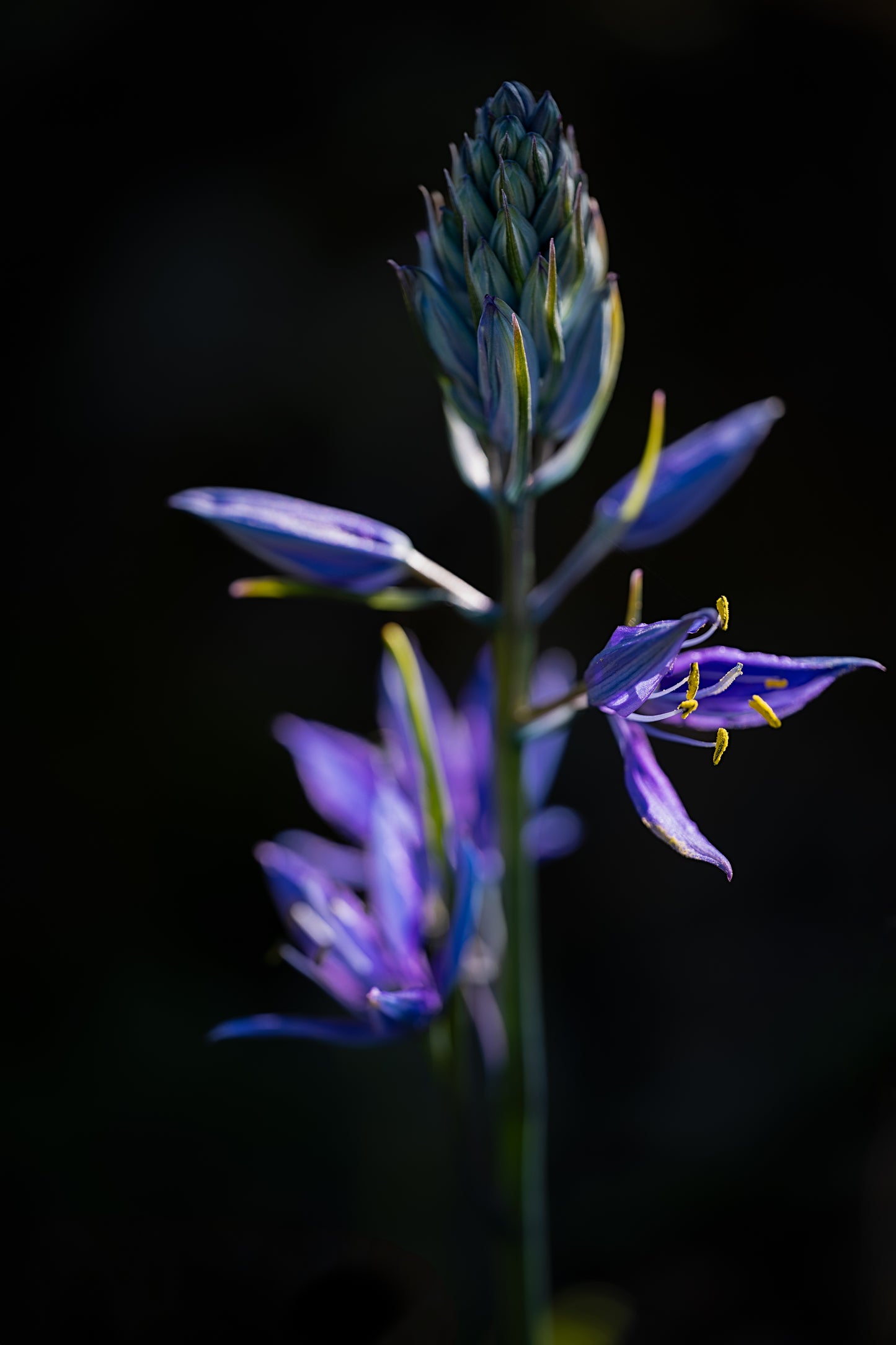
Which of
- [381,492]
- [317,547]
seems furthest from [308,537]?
[381,492]

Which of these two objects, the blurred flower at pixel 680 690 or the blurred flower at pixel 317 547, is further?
the blurred flower at pixel 317 547

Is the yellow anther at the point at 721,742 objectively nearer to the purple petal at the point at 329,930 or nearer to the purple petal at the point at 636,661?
the purple petal at the point at 636,661

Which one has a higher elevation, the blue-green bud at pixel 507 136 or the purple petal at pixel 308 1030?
the blue-green bud at pixel 507 136

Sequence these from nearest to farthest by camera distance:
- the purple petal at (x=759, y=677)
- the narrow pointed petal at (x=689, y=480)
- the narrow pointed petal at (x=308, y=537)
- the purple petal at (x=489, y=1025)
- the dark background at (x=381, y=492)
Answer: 1. the purple petal at (x=759, y=677)
2. the narrow pointed petal at (x=308, y=537)
3. the narrow pointed petal at (x=689, y=480)
4. the purple petal at (x=489, y=1025)
5. the dark background at (x=381, y=492)

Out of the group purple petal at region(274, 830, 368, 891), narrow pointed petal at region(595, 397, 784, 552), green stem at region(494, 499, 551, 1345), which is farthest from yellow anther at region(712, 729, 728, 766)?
purple petal at region(274, 830, 368, 891)

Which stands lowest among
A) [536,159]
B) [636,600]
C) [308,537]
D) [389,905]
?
[389,905]

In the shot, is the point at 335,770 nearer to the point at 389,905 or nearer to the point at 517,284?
the point at 389,905

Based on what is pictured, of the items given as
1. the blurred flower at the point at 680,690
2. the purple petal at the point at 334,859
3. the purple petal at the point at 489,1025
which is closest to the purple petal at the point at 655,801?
the blurred flower at the point at 680,690

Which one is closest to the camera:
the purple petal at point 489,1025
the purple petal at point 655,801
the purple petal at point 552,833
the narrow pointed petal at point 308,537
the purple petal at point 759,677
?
the purple petal at point 655,801
